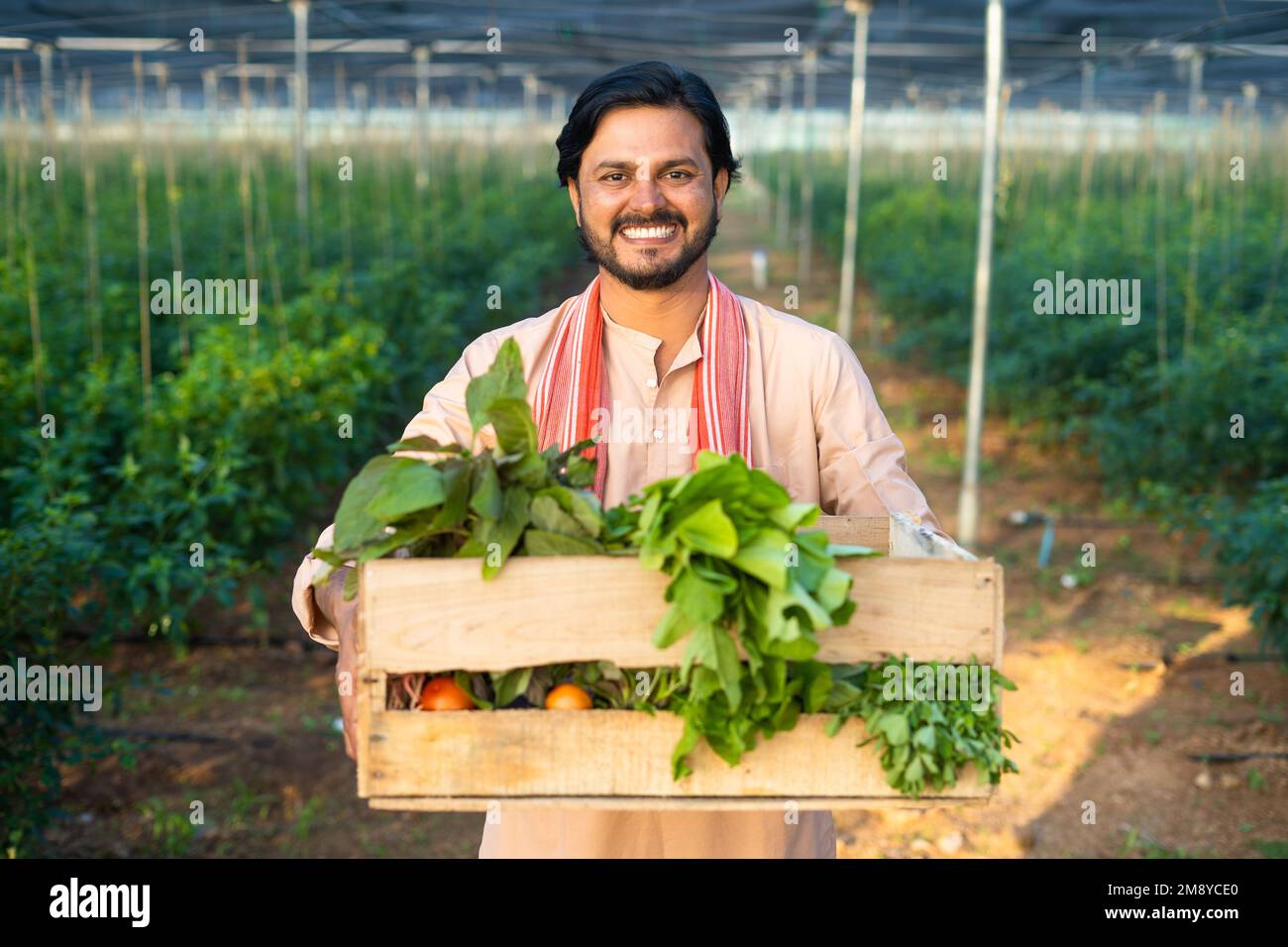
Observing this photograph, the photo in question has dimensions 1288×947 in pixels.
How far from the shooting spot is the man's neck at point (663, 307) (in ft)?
7.34

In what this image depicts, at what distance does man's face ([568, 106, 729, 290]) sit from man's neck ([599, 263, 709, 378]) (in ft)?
0.25

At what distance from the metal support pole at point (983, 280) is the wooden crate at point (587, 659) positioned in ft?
17.2

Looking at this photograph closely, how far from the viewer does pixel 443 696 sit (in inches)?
68.7

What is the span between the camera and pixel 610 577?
1688 millimetres

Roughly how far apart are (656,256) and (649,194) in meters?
0.10

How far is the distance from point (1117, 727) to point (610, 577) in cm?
389

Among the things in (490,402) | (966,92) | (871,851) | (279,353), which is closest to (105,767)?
(279,353)

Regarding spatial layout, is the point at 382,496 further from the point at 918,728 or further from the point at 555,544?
the point at 918,728

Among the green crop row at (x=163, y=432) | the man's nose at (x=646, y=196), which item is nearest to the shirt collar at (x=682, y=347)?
the man's nose at (x=646, y=196)

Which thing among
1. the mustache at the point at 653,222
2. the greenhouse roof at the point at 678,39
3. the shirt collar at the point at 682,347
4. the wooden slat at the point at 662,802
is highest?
the greenhouse roof at the point at 678,39

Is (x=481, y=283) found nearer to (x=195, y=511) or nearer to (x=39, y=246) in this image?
(x=39, y=246)

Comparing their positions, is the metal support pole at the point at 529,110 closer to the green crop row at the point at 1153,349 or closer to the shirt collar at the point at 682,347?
the green crop row at the point at 1153,349

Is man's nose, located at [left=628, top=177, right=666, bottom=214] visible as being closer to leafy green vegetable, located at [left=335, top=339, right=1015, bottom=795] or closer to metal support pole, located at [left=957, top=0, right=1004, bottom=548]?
leafy green vegetable, located at [left=335, top=339, right=1015, bottom=795]

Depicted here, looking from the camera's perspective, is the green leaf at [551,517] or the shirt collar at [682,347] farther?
the shirt collar at [682,347]
